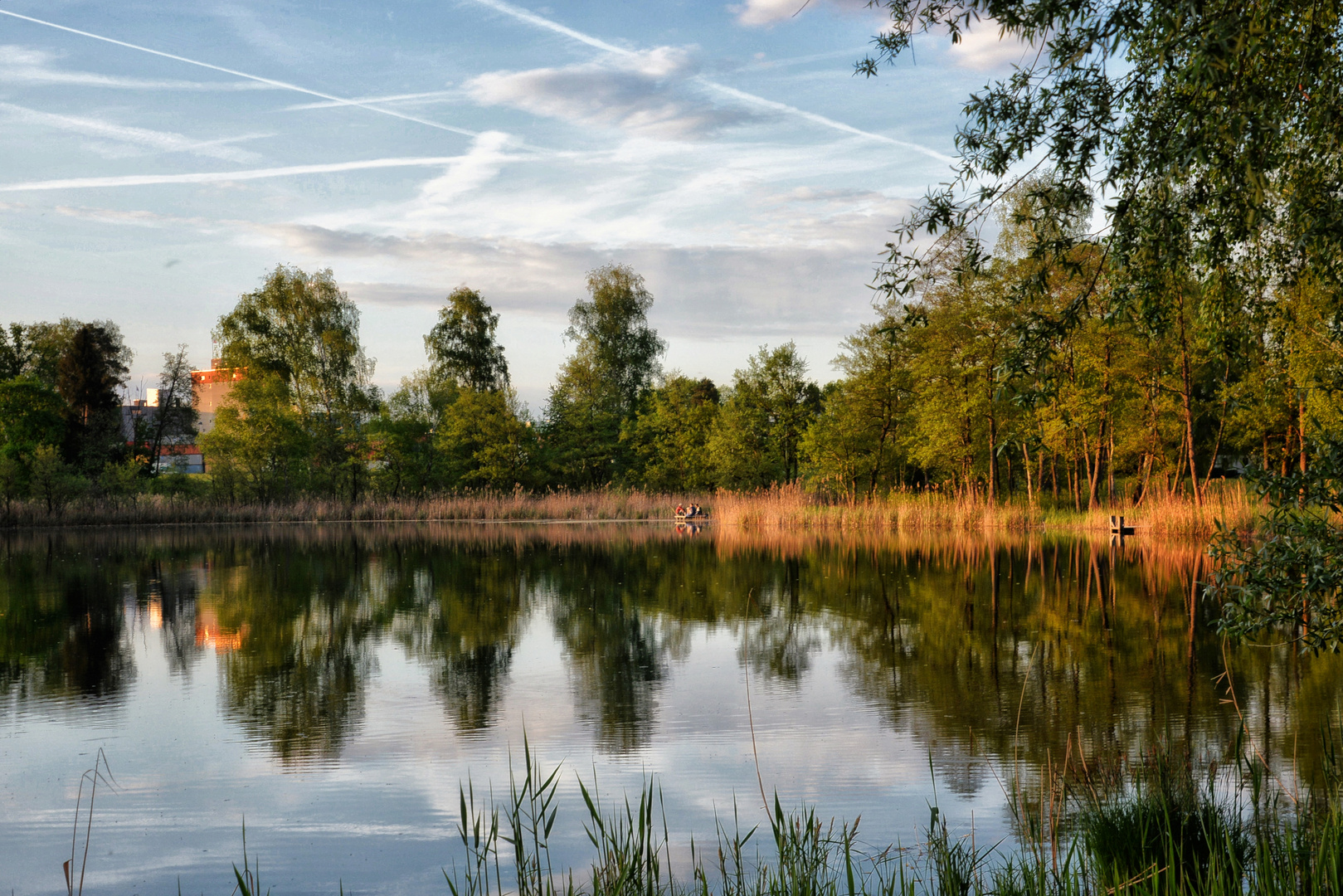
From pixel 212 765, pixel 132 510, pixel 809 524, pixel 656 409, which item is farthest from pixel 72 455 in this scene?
pixel 212 765

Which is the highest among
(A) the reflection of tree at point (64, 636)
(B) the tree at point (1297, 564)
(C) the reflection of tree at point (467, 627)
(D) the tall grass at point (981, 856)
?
(B) the tree at point (1297, 564)

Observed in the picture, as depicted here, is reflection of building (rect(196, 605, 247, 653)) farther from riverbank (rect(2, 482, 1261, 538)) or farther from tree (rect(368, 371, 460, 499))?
tree (rect(368, 371, 460, 499))

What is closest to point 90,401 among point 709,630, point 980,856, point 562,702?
point 709,630

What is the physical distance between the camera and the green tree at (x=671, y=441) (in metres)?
57.5

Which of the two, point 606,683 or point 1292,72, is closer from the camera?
point 1292,72

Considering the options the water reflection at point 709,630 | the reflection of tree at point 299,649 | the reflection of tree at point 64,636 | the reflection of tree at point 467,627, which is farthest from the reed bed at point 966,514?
the reflection of tree at point 64,636

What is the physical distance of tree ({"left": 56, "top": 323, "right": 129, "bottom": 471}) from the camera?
5481cm

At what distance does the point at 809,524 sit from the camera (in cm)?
3772

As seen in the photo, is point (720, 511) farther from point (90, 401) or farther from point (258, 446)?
point (90, 401)

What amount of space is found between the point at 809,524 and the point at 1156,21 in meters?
32.9

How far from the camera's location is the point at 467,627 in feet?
47.0

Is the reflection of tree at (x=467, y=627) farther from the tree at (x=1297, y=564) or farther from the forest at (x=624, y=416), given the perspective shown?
the forest at (x=624, y=416)

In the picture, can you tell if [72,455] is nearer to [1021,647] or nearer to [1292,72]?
[1021,647]

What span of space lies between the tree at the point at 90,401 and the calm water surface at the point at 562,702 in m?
39.6
